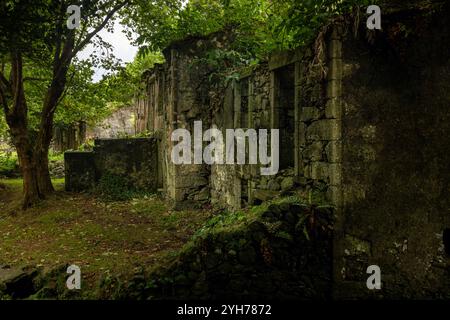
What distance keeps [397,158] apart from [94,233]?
Answer: 6676mm

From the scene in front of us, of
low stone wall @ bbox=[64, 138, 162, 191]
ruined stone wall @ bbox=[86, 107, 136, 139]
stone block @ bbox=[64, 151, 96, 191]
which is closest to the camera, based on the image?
low stone wall @ bbox=[64, 138, 162, 191]

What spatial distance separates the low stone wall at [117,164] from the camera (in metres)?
13.0

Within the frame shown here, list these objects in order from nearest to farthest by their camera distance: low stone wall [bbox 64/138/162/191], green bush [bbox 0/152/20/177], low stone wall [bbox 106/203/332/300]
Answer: low stone wall [bbox 106/203/332/300] → low stone wall [bbox 64/138/162/191] → green bush [bbox 0/152/20/177]

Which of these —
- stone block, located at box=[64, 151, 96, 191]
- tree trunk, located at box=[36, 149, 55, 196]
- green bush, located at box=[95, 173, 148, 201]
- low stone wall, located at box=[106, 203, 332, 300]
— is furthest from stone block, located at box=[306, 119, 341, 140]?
stone block, located at box=[64, 151, 96, 191]

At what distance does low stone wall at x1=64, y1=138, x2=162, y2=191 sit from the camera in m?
13.0

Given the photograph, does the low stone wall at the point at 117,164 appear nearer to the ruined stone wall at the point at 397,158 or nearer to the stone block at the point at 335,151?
the stone block at the point at 335,151

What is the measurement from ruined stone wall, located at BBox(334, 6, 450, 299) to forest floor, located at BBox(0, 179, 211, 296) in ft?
9.85

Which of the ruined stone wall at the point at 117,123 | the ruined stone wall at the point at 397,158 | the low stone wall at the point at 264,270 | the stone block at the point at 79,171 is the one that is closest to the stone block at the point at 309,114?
the ruined stone wall at the point at 397,158

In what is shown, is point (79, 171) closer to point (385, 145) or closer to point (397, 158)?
point (385, 145)

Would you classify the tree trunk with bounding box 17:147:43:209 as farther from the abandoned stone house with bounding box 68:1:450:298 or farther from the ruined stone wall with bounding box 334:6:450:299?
the ruined stone wall with bounding box 334:6:450:299

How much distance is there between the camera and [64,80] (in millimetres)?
11148

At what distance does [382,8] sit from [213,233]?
149 inches

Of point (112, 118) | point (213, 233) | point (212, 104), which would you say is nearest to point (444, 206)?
point (213, 233)

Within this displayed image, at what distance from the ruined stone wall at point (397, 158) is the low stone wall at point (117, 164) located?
901cm
